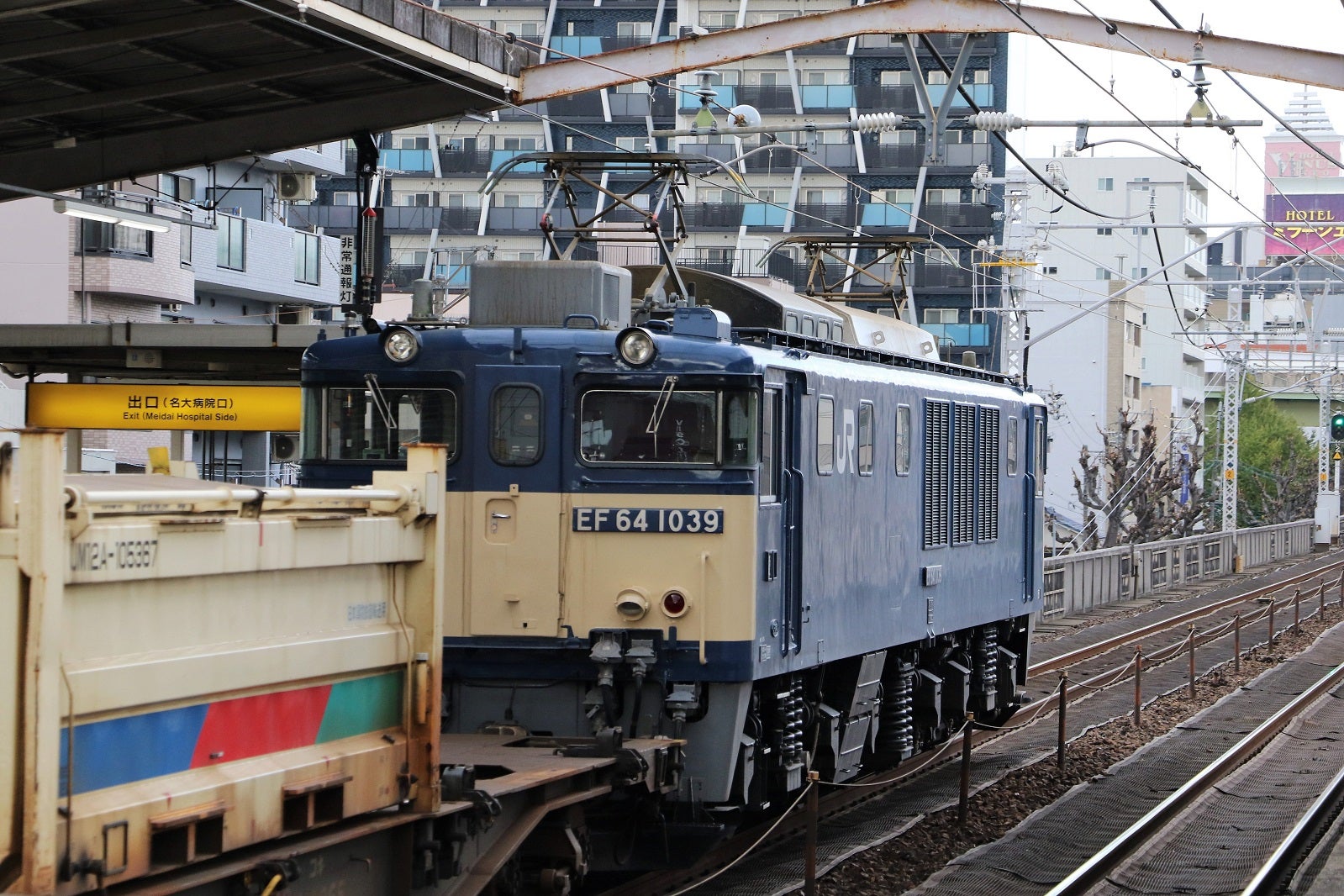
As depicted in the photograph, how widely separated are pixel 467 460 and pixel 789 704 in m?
2.56

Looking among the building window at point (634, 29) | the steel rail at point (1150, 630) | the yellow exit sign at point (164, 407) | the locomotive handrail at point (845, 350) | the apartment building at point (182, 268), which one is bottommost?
the steel rail at point (1150, 630)

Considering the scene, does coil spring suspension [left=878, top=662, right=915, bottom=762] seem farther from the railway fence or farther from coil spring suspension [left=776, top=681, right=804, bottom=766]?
the railway fence

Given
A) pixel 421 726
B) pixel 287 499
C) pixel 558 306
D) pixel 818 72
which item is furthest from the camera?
pixel 818 72

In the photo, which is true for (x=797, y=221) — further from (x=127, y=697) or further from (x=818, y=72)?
(x=127, y=697)

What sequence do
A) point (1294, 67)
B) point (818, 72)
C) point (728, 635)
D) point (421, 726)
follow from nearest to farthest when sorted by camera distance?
point (421, 726) < point (728, 635) < point (1294, 67) < point (818, 72)

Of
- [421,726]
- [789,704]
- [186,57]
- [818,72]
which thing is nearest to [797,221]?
[818,72]

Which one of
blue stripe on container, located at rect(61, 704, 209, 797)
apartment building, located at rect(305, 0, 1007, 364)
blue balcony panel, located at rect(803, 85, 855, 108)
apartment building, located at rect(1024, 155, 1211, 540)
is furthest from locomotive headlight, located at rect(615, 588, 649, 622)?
apartment building, located at rect(1024, 155, 1211, 540)

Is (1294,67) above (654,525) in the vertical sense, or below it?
above

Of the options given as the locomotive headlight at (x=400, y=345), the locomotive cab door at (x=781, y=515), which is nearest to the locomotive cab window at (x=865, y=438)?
the locomotive cab door at (x=781, y=515)

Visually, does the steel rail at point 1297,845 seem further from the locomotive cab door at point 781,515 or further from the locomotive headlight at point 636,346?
the locomotive headlight at point 636,346

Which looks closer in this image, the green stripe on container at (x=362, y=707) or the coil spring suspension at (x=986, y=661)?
the green stripe on container at (x=362, y=707)

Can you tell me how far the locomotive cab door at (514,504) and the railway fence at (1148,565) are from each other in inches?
794

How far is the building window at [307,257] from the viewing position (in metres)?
36.7

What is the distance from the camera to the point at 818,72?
5844 cm
